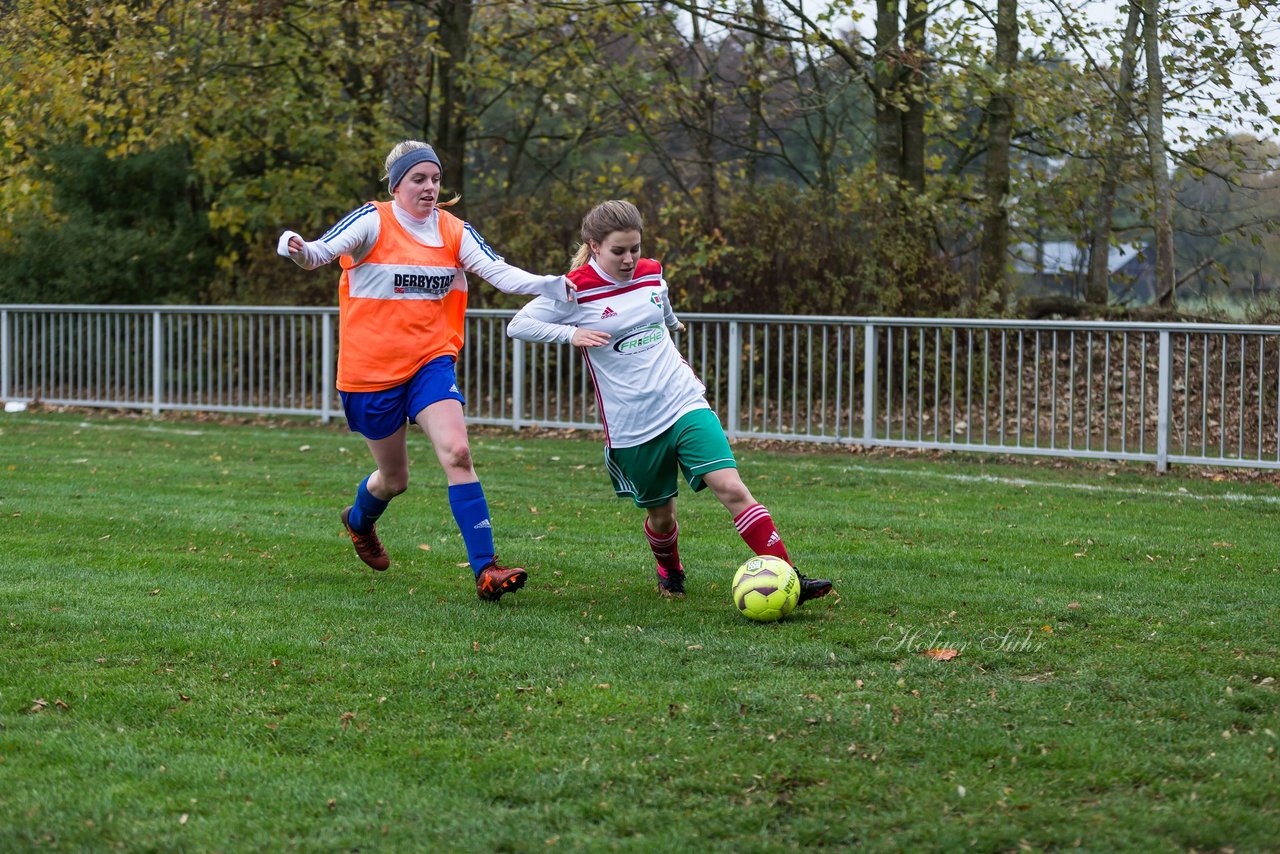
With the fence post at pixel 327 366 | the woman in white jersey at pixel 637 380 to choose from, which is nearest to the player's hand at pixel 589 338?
the woman in white jersey at pixel 637 380

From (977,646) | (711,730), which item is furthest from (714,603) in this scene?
(711,730)

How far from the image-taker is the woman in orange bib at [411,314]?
6.31 meters

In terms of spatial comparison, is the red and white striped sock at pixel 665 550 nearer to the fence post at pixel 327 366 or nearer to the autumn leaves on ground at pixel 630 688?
the autumn leaves on ground at pixel 630 688

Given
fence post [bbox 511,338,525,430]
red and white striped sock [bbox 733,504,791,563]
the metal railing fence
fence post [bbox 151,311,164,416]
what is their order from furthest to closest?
fence post [bbox 151,311,164,416]
fence post [bbox 511,338,525,430]
the metal railing fence
red and white striped sock [bbox 733,504,791,563]

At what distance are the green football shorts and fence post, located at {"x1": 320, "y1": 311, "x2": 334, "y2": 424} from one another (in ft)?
32.3

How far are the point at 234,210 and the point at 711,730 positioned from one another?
53.5 ft

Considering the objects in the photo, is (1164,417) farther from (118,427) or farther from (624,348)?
(118,427)

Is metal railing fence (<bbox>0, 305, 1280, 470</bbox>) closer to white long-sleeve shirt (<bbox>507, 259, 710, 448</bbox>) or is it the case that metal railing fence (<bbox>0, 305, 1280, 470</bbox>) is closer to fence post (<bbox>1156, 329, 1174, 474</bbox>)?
fence post (<bbox>1156, 329, 1174, 474</bbox>)

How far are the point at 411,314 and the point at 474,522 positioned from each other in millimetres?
1010

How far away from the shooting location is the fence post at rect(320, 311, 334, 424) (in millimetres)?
15594

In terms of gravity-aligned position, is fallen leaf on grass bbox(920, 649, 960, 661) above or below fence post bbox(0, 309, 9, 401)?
below

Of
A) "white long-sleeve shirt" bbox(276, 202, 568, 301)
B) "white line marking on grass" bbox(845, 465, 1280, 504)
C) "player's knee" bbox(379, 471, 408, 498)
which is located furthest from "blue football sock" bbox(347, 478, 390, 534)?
"white line marking on grass" bbox(845, 465, 1280, 504)

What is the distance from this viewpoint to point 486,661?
502cm

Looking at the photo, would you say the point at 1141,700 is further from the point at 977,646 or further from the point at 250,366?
the point at 250,366
